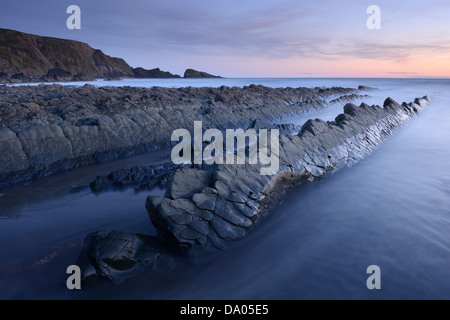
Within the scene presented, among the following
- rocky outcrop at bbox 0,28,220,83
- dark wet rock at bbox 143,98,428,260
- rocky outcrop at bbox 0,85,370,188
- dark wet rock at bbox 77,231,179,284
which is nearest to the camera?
dark wet rock at bbox 77,231,179,284

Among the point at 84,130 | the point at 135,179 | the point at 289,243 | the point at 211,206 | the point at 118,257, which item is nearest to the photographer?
the point at 118,257

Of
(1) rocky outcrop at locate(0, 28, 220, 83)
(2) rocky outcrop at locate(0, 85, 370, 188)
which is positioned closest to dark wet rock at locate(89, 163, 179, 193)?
(2) rocky outcrop at locate(0, 85, 370, 188)

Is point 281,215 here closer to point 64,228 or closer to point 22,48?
point 64,228

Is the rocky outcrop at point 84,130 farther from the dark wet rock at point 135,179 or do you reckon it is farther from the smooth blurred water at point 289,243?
the dark wet rock at point 135,179

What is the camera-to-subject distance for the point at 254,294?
3383mm

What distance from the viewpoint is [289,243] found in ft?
14.9

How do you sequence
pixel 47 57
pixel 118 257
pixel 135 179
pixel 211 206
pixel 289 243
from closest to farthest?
1. pixel 118 257
2. pixel 211 206
3. pixel 289 243
4. pixel 135 179
5. pixel 47 57

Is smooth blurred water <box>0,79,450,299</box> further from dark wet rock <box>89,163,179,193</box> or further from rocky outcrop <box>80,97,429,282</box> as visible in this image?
dark wet rock <box>89,163,179,193</box>

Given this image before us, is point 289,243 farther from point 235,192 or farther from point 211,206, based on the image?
point 211,206

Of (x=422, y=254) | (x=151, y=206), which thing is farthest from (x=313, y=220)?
(x=151, y=206)

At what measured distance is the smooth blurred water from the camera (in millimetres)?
3438

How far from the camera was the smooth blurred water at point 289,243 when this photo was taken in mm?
3438

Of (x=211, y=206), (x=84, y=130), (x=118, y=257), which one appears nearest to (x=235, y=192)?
(x=211, y=206)
